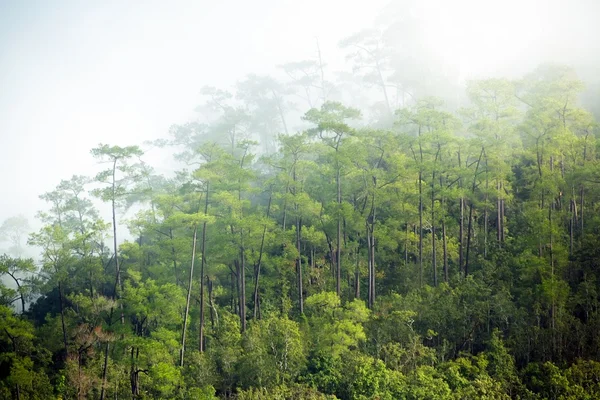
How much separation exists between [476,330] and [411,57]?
41.2m

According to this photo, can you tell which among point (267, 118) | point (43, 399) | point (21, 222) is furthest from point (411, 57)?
point (21, 222)

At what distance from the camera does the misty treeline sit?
21.1 m

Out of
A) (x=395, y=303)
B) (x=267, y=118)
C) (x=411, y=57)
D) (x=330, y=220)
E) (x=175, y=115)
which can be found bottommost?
(x=395, y=303)

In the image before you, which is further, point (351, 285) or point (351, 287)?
point (351, 285)

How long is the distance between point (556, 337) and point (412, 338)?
712 cm

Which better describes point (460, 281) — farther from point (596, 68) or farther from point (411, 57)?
A: point (596, 68)

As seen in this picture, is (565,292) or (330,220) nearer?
(565,292)

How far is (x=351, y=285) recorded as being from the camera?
31.4 metres

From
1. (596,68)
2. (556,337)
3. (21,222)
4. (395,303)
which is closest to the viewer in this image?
(556,337)

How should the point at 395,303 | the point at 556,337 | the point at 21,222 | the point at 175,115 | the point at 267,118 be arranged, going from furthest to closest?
1. the point at 175,115
2. the point at 21,222
3. the point at 267,118
4. the point at 395,303
5. the point at 556,337

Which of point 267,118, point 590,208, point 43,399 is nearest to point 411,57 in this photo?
point 267,118

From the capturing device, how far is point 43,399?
76.6 feet

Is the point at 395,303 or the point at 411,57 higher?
the point at 411,57

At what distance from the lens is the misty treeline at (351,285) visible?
21.1 meters
